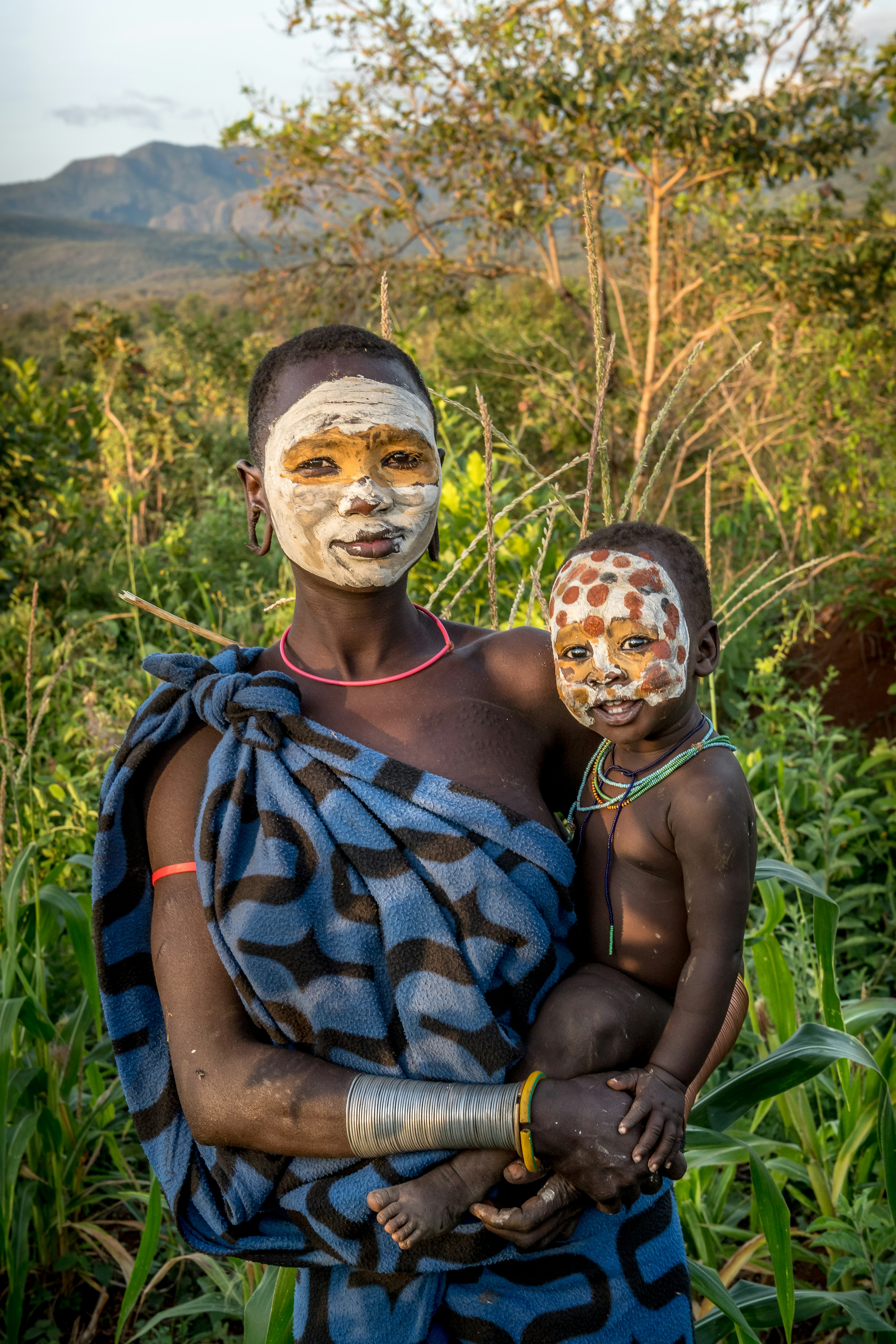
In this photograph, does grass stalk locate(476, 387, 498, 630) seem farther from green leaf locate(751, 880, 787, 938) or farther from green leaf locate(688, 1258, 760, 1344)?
green leaf locate(688, 1258, 760, 1344)

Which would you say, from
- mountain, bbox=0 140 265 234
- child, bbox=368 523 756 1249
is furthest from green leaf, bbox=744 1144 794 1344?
mountain, bbox=0 140 265 234

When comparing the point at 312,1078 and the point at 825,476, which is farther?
the point at 825,476

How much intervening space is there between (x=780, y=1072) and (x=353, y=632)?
2.81 feet

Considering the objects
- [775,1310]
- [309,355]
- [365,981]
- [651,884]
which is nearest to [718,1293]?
[775,1310]

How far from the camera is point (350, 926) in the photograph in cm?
115

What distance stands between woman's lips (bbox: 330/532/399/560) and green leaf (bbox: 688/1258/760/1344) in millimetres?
1041

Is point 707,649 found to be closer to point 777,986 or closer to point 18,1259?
point 777,986

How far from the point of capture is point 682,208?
5.84 metres

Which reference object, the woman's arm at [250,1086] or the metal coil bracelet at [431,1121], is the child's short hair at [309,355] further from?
the metal coil bracelet at [431,1121]

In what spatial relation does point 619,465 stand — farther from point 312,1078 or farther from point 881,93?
point 312,1078

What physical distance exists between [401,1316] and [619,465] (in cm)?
506

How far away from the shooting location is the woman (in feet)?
3.64

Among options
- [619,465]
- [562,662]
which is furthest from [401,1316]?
[619,465]

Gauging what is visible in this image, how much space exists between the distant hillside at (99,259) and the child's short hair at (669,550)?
174 feet
